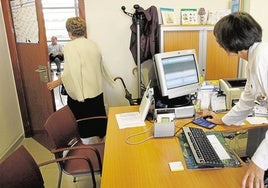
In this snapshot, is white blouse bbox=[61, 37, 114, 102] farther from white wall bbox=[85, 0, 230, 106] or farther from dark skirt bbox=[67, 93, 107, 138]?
white wall bbox=[85, 0, 230, 106]

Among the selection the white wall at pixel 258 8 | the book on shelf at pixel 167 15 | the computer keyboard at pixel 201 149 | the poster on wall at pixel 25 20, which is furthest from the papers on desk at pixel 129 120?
the white wall at pixel 258 8

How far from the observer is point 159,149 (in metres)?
1.47

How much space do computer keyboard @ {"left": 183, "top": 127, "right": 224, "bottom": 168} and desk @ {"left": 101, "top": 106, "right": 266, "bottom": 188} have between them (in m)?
0.04

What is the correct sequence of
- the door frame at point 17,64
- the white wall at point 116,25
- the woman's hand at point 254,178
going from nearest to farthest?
the woman's hand at point 254,178 < the door frame at point 17,64 < the white wall at point 116,25

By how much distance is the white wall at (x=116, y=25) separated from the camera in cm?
302

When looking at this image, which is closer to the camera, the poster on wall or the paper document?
the paper document

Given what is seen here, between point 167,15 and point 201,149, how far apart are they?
2.06 meters

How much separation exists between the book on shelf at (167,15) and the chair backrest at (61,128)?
1680 millimetres

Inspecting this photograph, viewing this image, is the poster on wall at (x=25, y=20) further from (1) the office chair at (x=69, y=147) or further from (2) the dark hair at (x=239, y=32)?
(2) the dark hair at (x=239, y=32)

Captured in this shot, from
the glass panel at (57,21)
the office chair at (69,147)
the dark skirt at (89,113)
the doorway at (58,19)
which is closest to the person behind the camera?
the office chair at (69,147)

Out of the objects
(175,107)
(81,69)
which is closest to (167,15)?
(81,69)

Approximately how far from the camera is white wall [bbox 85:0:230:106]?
3.02m

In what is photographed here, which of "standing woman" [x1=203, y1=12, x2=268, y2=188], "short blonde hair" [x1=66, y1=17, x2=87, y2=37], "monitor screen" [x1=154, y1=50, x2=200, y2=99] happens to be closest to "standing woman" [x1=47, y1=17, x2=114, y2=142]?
"short blonde hair" [x1=66, y1=17, x2=87, y2=37]

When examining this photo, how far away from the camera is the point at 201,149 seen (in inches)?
54.2
